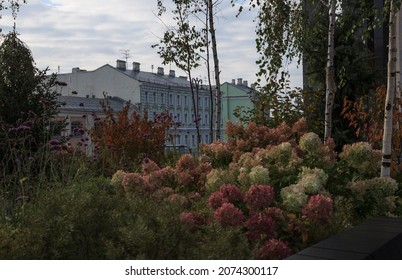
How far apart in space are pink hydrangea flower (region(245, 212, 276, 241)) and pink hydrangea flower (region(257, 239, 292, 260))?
7.1 inches

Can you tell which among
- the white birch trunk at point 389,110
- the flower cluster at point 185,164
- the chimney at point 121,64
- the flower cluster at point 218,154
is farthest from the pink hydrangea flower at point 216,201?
the chimney at point 121,64

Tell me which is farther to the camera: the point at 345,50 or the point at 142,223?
the point at 345,50

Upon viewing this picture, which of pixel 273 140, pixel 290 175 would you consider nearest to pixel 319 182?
pixel 290 175

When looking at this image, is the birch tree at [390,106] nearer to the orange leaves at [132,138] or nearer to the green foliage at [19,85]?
the orange leaves at [132,138]

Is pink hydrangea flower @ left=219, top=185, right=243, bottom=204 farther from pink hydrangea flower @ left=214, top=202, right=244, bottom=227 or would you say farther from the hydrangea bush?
pink hydrangea flower @ left=214, top=202, right=244, bottom=227

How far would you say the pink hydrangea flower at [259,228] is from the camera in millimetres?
4148

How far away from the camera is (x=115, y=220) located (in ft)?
Result: 12.9

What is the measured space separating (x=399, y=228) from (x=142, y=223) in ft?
6.96

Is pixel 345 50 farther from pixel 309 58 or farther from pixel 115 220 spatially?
pixel 115 220

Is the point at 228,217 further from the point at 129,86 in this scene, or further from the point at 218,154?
the point at 129,86

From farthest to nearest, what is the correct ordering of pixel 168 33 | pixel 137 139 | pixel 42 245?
pixel 168 33, pixel 137 139, pixel 42 245

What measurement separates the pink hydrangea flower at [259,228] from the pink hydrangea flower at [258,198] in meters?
0.25

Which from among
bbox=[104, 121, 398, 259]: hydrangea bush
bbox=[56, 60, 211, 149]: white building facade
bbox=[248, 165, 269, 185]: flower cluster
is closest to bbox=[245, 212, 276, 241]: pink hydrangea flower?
bbox=[104, 121, 398, 259]: hydrangea bush

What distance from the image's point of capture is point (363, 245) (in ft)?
12.1
